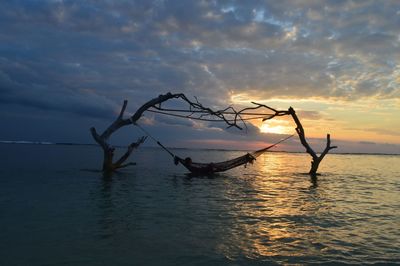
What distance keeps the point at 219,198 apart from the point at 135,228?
817 cm

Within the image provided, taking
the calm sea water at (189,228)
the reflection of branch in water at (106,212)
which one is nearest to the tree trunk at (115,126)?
the reflection of branch in water at (106,212)

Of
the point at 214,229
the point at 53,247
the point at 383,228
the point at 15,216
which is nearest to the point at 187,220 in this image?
the point at 214,229

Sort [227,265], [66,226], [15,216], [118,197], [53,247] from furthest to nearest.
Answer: [118,197] → [15,216] → [66,226] → [53,247] → [227,265]

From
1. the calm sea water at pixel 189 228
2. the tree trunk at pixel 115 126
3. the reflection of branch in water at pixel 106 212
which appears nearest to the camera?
the calm sea water at pixel 189 228

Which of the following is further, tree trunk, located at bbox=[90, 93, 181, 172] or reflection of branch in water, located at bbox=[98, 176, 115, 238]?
tree trunk, located at bbox=[90, 93, 181, 172]

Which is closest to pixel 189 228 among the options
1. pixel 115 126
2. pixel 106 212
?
pixel 106 212

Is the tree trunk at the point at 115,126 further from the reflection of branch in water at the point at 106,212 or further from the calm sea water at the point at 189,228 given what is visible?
the calm sea water at the point at 189,228

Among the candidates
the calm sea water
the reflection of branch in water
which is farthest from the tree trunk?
the calm sea water

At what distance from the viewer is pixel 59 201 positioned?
55.0ft

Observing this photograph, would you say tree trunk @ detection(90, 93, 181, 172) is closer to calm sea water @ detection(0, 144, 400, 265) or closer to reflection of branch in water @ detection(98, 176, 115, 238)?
reflection of branch in water @ detection(98, 176, 115, 238)

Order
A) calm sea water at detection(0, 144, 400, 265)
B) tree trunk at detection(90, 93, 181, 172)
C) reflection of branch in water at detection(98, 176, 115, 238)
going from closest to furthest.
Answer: calm sea water at detection(0, 144, 400, 265) → reflection of branch in water at detection(98, 176, 115, 238) → tree trunk at detection(90, 93, 181, 172)

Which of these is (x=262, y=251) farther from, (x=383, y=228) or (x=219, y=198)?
(x=219, y=198)

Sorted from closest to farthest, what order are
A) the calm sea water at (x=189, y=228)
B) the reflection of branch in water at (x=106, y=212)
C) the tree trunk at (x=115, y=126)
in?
the calm sea water at (x=189, y=228), the reflection of branch in water at (x=106, y=212), the tree trunk at (x=115, y=126)

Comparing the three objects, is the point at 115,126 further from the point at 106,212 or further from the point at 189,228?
the point at 189,228
